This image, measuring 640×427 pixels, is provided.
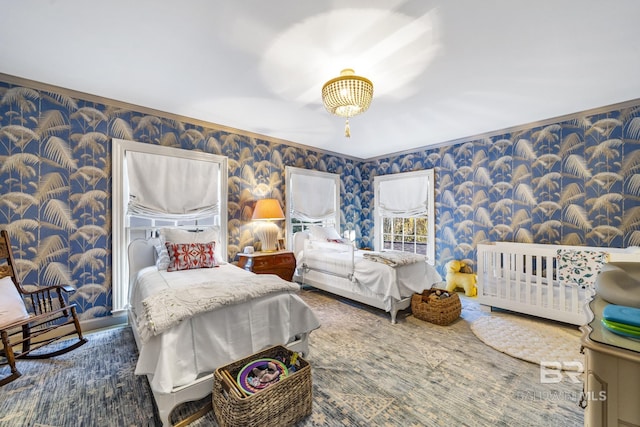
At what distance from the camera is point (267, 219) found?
3.78 meters

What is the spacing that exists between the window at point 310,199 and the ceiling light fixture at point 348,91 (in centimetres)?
231

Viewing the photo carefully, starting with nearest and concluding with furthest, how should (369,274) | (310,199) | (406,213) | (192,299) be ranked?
(192,299)
(369,274)
(310,199)
(406,213)

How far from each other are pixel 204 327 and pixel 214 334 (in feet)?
0.28

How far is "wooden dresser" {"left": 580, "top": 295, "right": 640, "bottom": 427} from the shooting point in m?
0.62

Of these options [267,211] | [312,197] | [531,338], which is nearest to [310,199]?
[312,197]

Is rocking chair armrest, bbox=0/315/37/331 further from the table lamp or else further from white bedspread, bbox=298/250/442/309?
white bedspread, bbox=298/250/442/309

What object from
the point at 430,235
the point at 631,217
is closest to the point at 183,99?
the point at 430,235

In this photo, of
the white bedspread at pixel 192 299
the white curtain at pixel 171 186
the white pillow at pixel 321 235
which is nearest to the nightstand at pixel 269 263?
the white pillow at pixel 321 235

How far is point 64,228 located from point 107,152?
2.93 feet

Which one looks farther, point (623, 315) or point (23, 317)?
point (23, 317)

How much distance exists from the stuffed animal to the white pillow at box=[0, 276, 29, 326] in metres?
4.73

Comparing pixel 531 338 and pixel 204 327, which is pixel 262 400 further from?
pixel 531 338

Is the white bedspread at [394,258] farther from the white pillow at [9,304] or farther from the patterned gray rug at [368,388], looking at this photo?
the white pillow at [9,304]

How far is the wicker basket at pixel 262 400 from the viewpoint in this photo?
138 cm
